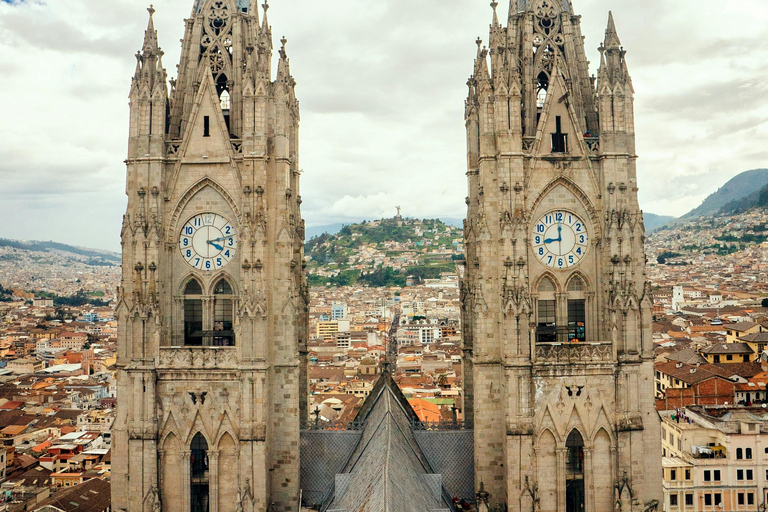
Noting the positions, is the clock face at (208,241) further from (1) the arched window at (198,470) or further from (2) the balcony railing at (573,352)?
(2) the balcony railing at (573,352)

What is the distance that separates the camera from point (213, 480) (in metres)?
29.0

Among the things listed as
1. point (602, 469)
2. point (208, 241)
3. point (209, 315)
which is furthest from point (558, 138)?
point (209, 315)

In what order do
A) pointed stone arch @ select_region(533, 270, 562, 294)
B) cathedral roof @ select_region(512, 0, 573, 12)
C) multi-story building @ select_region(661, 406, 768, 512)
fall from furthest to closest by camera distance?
multi-story building @ select_region(661, 406, 768, 512) < cathedral roof @ select_region(512, 0, 573, 12) < pointed stone arch @ select_region(533, 270, 562, 294)

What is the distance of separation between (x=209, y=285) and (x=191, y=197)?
3.81 m

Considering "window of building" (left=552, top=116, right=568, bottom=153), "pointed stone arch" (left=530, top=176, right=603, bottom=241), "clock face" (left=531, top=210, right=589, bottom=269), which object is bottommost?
Answer: "clock face" (left=531, top=210, right=589, bottom=269)

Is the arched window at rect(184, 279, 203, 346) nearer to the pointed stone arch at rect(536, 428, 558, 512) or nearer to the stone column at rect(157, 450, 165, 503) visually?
the stone column at rect(157, 450, 165, 503)

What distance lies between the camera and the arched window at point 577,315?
30.5m

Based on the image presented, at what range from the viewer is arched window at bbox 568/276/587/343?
100 ft

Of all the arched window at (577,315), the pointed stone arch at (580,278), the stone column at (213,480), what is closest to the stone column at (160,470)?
the stone column at (213,480)

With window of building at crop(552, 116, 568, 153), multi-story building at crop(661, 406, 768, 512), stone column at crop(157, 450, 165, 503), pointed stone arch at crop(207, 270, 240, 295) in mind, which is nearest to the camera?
stone column at crop(157, 450, 165, 503)

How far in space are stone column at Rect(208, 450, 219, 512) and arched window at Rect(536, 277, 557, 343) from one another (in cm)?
1419

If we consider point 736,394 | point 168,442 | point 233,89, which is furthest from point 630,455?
point 736,394

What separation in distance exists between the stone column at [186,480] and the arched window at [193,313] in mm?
4688

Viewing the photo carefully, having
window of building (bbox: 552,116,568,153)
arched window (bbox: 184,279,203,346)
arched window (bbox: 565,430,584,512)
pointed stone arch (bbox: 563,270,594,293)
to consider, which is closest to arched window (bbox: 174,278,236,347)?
arched window (bbox: 184,279,203,346)
